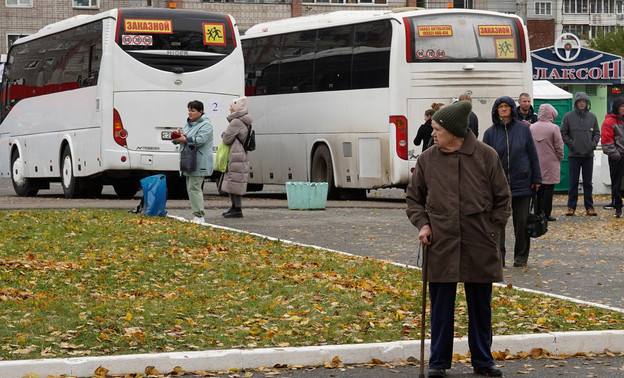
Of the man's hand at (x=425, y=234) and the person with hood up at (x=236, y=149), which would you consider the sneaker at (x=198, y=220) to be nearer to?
the person with hood up at (x=236, y=149)

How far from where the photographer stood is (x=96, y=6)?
59.8 meters

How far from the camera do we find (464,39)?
24812mm

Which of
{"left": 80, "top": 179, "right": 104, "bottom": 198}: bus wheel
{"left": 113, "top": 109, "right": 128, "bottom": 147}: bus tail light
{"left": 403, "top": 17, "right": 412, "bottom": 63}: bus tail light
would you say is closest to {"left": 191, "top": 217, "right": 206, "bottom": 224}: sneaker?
{"left": 113, "top": 109, "right": 128, "bottom": 147}: bus tail light

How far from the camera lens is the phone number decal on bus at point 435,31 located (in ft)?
80.3

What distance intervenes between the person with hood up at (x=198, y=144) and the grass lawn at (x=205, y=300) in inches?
104

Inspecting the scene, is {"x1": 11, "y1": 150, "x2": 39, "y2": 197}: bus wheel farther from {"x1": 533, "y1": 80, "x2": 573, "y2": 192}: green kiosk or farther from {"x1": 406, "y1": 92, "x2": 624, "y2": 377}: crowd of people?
{"x1": 406, "y1": 92, "x2": 624, "y2": 377}: crowd of people

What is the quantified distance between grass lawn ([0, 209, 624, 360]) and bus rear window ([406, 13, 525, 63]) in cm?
1000

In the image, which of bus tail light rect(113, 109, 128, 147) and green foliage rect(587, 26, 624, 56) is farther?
green foliage rect(587, 26, 624, 56)

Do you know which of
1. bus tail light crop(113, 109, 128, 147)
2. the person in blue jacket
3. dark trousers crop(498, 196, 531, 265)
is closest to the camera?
the person in blue jacket

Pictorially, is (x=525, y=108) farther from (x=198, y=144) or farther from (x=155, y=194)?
(x=155, y=194)

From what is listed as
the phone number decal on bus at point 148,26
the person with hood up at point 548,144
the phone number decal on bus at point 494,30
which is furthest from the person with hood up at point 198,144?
the phone number decal on bus at point 494,30

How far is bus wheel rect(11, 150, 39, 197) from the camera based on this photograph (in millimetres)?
28672

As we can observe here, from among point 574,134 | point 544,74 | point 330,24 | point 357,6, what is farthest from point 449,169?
point 357,6

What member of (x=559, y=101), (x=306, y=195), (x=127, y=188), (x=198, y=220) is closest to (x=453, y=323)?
(x=198, y=220)
